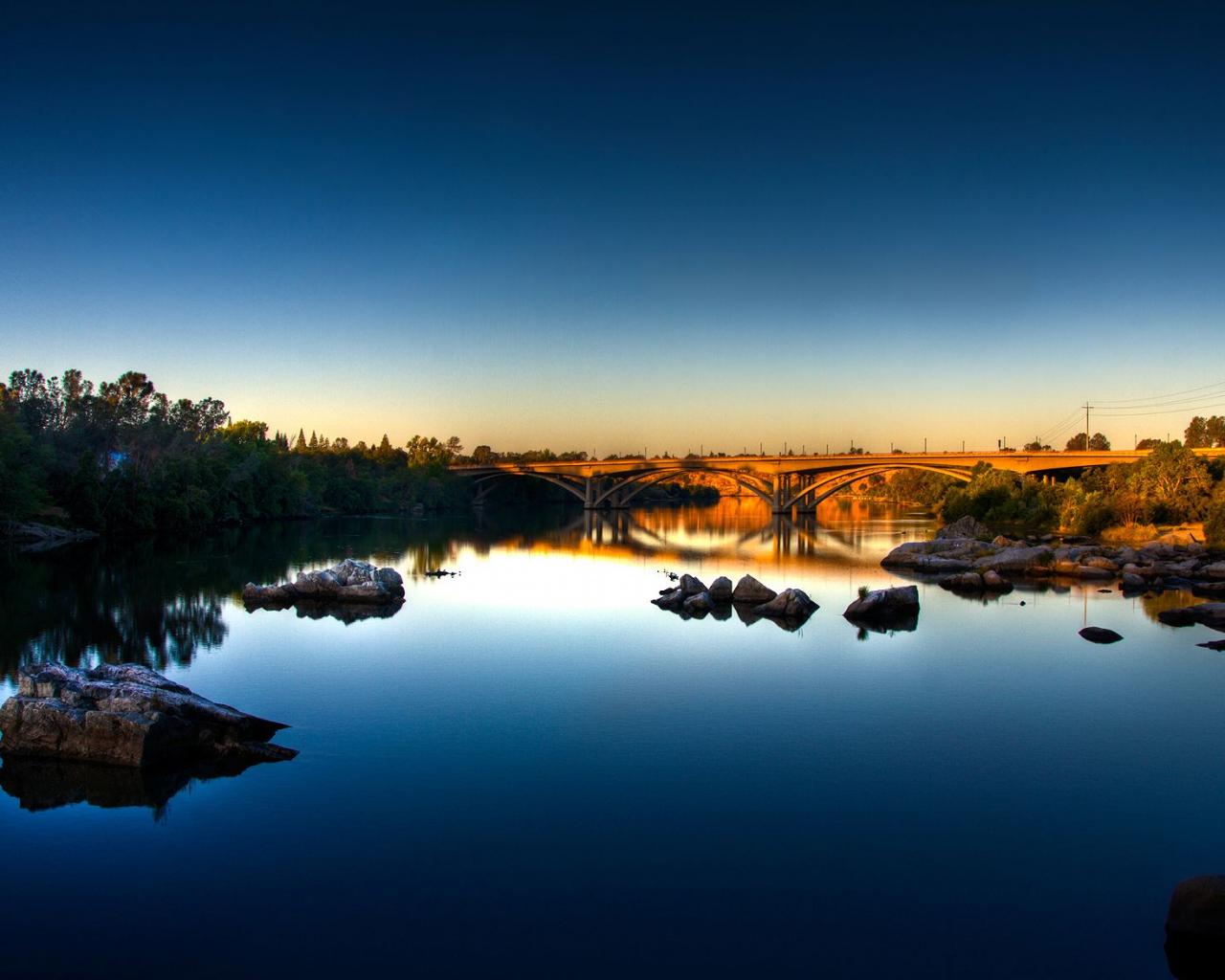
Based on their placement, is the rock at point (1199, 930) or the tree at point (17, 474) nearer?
the rock at point (1199, 930)

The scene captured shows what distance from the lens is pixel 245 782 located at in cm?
1215

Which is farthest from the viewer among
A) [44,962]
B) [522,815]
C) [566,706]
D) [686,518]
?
[686,518]

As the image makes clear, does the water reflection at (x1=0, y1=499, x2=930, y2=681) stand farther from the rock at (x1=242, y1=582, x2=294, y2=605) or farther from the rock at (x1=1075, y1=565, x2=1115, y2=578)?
the rock at (x1=1075, y1=565, x2=1115, y2=578)

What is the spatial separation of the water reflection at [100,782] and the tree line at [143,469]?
40.3 m

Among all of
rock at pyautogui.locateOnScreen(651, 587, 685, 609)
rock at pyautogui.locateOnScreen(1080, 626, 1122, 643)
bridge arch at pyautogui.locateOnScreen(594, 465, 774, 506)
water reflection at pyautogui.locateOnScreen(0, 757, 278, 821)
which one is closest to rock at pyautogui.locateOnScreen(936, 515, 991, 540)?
rock at pyautogui.locateOnScreen(1080, 626, 1122, 643)

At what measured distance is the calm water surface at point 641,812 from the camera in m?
8.35

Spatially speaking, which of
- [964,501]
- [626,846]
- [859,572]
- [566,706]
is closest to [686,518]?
[964,501]

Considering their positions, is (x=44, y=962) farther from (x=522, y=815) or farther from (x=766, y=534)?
(x=766, y=534)

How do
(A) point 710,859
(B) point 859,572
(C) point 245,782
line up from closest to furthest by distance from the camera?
(A) point 710,859 < (C) point 245,782 < (B) point 859,572

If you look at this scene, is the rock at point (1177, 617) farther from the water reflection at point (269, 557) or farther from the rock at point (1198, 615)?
the water reflection at point (269, 557)

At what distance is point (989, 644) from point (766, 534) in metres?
44.8

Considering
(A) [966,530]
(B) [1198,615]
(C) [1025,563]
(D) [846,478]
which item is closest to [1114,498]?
(A) [966,530]

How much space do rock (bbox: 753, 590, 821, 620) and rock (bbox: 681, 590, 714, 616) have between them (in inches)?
60.3

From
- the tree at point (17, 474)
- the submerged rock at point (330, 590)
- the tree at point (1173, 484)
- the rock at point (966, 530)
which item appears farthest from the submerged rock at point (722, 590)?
the tree at point (17, 474)
